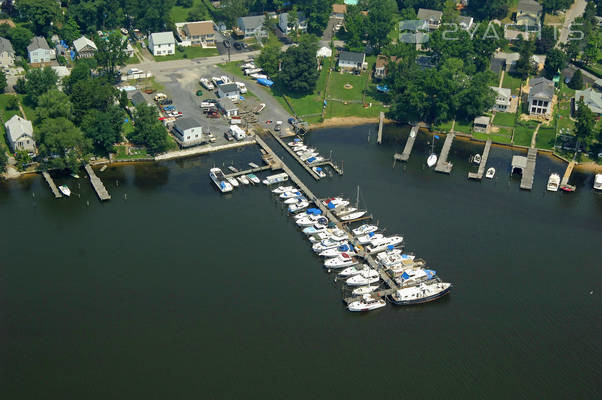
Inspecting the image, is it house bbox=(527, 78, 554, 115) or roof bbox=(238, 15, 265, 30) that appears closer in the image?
house bbox=(527, 78, 554, 115)

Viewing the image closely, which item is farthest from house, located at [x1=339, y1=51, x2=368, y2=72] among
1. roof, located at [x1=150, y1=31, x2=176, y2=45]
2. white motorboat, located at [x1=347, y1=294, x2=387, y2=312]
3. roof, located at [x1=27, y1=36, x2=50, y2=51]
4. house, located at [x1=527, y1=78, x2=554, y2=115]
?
white motorboat, located at [x1=347, y1=294, x2=387, y2=312]

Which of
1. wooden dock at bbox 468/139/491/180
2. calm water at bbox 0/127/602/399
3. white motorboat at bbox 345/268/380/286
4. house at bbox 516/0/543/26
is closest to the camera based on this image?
calm water at bbox 0/127/602/399

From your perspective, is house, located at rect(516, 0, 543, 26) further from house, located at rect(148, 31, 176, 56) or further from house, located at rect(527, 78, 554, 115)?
house, located at rect(148, 31, 176, 56)

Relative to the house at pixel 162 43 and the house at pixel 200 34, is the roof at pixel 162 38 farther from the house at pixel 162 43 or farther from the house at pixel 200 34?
the house at pixel 200 34

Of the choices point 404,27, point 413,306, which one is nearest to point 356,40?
point 404,27

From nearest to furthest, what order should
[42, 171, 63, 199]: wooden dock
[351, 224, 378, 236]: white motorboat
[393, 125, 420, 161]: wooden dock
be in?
[351, 224, 378, 236]: white motorboat → [42, 171, 63, 199]: wooden dock → [393, 125, 420, 161]: wooden dock

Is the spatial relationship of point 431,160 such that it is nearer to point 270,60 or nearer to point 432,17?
point 270,60

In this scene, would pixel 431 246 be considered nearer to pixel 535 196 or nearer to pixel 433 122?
pixel 535 196
